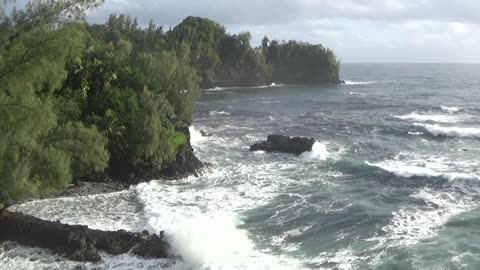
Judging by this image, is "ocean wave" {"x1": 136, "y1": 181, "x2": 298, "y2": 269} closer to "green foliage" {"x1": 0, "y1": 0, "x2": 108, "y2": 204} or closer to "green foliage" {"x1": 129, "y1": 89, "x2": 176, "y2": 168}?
"green foliage" {"x1": 129, "y1": 89, "x2": 176, "y2": 168}

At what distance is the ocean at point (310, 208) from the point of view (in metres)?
18.0

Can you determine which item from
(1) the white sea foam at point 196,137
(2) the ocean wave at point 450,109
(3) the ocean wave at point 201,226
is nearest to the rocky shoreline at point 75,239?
(3) the ocean wave at point 201,226

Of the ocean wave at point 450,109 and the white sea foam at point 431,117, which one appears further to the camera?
the ocean wave at point 450,109

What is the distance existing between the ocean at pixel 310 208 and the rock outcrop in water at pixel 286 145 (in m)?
0.72

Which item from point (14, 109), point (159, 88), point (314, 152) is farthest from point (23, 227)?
point (314, 152)

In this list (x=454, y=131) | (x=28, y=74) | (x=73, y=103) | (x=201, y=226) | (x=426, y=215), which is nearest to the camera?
(x=28, y=74)

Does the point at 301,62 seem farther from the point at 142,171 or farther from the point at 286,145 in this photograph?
the point at 142,171

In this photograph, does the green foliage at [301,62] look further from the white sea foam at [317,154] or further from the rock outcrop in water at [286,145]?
the white sea foam at [317,154]

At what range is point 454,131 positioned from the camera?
45875 mm

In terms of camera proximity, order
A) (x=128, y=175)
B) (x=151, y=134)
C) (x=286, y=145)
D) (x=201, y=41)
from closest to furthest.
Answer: (x=151, y=134) → (x=128, y=175) → (x=286, y=145) → (x=201, y=41)

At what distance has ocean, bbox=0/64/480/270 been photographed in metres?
18.0

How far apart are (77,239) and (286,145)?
2212 centimetres

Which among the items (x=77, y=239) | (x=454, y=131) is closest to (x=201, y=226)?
(x=77, y=239)

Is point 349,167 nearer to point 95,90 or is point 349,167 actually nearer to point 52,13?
point 95,90
